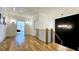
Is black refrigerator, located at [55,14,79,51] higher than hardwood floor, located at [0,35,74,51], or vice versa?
black refrigerator, located at [55,14,79,51]

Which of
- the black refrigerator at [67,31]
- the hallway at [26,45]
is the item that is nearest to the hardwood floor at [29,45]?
the hallway at [26,45]

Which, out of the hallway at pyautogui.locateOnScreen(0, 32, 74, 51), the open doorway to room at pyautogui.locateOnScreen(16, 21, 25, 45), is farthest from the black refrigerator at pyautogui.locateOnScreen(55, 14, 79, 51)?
the open doorway to room at pyautogui.locateOnScreen(16, 21, 25, 45)

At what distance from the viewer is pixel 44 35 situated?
2.83m

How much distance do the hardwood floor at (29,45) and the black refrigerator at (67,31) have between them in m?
0.33

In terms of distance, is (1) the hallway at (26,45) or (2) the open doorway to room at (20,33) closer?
(1) the hallway at (26,45)

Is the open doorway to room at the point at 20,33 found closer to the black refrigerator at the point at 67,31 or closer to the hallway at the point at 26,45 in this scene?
the hallway at the point at 26,45

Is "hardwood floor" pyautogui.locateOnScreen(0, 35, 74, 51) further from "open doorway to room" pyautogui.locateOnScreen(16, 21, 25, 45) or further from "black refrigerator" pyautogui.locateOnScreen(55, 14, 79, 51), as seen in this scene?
"black refrigerator" pyautogui.locateOnScreen(55, 14, 79, 51)

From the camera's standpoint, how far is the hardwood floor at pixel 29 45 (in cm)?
251

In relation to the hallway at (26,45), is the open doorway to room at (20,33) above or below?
above

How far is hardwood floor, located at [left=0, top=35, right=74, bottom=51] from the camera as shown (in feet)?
8.23

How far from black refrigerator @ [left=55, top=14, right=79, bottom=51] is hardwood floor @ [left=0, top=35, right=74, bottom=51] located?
1.09ft

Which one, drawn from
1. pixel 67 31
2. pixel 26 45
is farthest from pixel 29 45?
pixel 67 31
